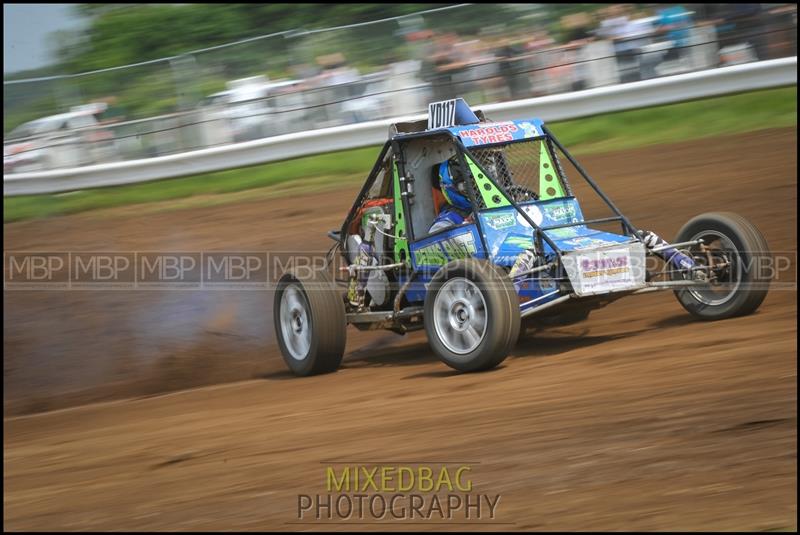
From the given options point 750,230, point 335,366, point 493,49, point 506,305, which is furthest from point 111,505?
point 493,49

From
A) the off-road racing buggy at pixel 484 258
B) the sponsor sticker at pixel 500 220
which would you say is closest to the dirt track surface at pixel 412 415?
the off-road racing buggy at pixel 484 258

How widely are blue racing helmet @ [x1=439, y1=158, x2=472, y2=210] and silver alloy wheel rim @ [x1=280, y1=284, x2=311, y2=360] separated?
4.37 feet

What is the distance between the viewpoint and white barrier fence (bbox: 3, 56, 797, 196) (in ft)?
43.9

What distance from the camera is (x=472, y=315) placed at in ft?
21.5

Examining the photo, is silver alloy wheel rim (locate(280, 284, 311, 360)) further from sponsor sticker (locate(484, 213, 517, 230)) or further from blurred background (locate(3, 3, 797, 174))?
blurred background (locate(3, 3, 797, 174))

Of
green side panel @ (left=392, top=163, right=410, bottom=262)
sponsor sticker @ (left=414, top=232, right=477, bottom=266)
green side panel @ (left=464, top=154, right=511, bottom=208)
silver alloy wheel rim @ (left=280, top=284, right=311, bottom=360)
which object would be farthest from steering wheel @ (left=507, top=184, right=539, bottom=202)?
silver alloy wheel rim @ (left=280, top=284, right=311, bottom=360)

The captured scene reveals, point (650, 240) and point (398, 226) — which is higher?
point (398, 226)

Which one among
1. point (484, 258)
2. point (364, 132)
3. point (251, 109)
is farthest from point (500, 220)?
point (251, 109)

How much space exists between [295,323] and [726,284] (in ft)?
10.4

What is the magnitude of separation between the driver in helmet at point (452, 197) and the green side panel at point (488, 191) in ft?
0.52

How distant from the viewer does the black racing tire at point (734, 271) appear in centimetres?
689

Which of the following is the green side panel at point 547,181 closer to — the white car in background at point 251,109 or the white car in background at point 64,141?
the white car in background at point 251,109

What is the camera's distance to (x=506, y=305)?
20.5ft

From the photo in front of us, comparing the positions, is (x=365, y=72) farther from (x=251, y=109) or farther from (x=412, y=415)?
(x=412, y=415)
